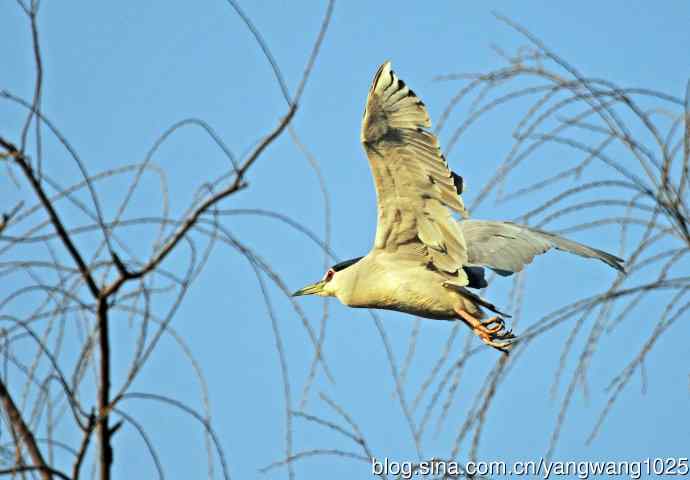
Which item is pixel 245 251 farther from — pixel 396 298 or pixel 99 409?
pixel 396 298

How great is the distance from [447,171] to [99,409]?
275 cm

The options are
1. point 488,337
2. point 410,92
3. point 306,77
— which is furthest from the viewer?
point 488,337

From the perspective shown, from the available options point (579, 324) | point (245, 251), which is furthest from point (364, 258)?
point (245, 251)

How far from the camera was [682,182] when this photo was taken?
2.59 metres

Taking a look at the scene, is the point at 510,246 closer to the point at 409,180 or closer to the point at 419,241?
the point at 419,241

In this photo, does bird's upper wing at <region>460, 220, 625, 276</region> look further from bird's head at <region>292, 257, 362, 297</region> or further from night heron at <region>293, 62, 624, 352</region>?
bird's head at <region>292, 257, 362, 297</region>

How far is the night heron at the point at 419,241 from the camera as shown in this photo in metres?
4.38

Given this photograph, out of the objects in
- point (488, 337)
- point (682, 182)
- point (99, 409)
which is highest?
point (488, 337)

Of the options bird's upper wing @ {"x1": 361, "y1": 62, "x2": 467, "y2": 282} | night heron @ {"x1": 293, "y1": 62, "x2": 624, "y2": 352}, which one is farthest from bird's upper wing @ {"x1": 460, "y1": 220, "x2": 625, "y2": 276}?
bird's upper wing @ {"x1": 361, "y1": 62, "x2": 467, "y2": 282}

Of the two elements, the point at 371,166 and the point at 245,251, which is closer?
the point at 245,251

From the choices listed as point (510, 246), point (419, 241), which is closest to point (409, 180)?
point (419, 241)

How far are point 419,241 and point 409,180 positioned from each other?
0.58 meters

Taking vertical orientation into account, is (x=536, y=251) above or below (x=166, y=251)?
above

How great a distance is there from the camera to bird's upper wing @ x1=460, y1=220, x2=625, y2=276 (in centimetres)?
525
